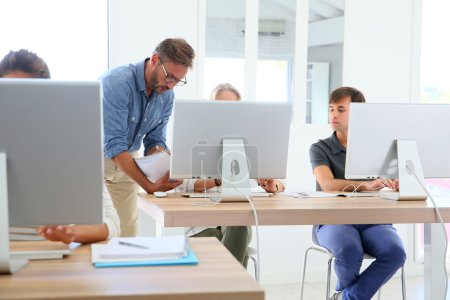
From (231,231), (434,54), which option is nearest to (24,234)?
(231,231)

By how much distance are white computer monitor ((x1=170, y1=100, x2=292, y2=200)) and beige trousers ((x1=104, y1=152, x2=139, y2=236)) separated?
25.4 inches

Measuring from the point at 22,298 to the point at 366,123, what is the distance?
1.85m

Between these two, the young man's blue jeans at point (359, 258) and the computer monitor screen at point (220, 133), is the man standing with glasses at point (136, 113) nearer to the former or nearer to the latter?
the computer monitor screen at point (220, 133)

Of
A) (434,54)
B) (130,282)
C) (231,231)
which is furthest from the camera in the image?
(434,54)

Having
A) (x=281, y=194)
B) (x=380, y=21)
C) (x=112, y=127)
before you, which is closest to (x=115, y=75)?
(x=112, y=127)

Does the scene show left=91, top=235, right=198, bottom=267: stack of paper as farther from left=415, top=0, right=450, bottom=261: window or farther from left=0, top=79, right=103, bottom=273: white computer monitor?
left=415, top=0, right=450, bottom=261: window

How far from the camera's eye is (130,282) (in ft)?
4.32

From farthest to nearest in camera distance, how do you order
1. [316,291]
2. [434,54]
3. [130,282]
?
1. [434,54]
2. [316,291]
3. [130,282]

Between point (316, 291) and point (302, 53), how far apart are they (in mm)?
1645

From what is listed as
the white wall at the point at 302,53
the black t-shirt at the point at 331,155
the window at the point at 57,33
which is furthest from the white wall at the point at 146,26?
the black t-shirt at the point at 331,155

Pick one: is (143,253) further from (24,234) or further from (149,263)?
(24,234)

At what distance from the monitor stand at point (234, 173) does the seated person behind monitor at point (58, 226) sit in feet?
2.57

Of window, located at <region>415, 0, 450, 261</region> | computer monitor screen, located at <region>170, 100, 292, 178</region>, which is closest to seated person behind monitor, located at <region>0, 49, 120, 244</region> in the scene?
computer monitor screen, located at <region>170, 100, 292, 178</region>

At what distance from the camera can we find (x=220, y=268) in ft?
4.72
